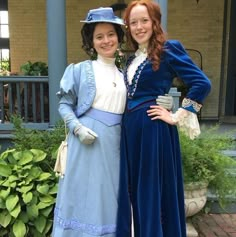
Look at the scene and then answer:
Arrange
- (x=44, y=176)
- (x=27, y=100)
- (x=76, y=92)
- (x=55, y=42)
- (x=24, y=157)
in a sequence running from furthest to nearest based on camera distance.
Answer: (x=27, y=100)
(x=55, y=42)
(x=24, y=157)
(x=44, y=176)
(x=76, y=92)

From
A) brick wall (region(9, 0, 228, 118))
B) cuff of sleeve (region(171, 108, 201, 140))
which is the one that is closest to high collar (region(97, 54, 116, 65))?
cuff of sleeve (region(171, 108, 201, 140))

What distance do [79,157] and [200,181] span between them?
1.57m

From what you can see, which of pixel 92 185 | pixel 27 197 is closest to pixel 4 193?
pixel 27 197

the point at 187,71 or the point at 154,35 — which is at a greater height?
the point at 154,35

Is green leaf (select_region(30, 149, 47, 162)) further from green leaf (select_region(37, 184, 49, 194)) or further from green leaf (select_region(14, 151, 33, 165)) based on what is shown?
green leaf (select_region(37, 184, 49, 194))

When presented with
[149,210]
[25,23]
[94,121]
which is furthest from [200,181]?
[25,23]

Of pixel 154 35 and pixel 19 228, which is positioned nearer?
pixel 154 35

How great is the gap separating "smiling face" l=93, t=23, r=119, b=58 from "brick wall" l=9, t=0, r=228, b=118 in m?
5.94

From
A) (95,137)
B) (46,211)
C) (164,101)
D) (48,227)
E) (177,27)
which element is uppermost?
(177,27)

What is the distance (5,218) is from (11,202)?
0.53 feet

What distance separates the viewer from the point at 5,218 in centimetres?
330

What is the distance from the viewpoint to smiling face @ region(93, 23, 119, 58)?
2.29m

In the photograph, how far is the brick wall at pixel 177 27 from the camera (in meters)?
8.02

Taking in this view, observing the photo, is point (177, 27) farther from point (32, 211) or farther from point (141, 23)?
point (141, 23)
